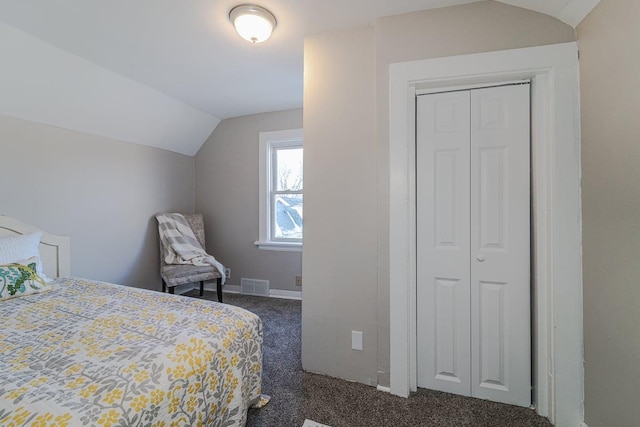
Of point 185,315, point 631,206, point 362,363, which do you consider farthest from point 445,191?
point 185,315

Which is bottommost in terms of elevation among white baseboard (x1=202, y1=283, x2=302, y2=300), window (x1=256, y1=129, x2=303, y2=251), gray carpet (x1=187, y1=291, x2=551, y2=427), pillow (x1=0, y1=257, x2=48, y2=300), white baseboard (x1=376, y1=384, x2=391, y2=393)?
gray carpet (x1=187, y1=291, x2=551, y2=427)

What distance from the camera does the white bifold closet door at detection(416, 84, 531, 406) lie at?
1.57m

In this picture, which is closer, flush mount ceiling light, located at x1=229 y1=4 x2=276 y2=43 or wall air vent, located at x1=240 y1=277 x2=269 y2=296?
flush mount ceiling light, located at x1=229 y1=4 x2=276 y2=43

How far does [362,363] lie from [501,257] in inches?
42.7

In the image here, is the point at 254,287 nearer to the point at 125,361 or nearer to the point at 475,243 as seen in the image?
the point at 125,361

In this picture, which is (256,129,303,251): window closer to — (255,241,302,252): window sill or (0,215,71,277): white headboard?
(255,241,302,252): window sill

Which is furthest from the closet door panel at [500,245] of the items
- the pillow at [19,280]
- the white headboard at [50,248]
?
the white headboard at [50,248]

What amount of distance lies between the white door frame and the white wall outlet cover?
0.22 metres

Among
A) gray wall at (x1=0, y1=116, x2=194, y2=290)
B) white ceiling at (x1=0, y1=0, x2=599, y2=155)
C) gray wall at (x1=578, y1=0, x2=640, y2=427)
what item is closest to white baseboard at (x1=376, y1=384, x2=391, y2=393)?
gray wall at (x1=578, y1=0, x2=640, y2=427)

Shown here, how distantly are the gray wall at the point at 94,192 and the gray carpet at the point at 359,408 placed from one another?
7.06ft

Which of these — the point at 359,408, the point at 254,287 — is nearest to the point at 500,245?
the point at 359,408

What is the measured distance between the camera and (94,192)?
2721 millimetres

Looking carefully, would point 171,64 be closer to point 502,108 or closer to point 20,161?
point 20,161

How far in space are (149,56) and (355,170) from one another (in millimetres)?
1860
